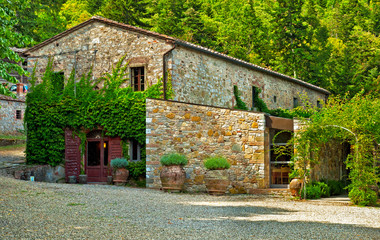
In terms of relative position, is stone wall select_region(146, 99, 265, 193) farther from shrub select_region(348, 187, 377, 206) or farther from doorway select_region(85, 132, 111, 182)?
shrub select_region(348, 187, 377, 206)

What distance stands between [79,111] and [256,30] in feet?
71.3

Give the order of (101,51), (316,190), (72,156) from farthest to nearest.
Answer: (101,51)
(72,156)
(316,190)

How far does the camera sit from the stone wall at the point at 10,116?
3039cm

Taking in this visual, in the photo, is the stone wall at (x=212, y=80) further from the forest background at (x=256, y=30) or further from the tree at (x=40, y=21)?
the tree at (x=40, y=21)

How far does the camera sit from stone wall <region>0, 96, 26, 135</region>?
3039cm

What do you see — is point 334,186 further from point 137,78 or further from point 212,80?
point 137,78

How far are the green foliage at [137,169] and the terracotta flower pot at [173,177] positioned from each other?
2428 mm

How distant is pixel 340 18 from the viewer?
45000 mm

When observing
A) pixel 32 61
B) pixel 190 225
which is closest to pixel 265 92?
pixel 32 61

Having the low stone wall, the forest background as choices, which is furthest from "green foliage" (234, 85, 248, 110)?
the forest background

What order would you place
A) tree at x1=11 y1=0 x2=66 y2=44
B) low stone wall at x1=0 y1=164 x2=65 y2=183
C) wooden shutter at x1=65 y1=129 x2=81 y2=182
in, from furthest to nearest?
tree at x1=11 y1=0 x2=66 y2=44, wooden shutter at x1=65 y1=129 x2=81 y2=182, low stone wall at x1=0 y1=164 x2=65 y2=183

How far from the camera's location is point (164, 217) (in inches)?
381

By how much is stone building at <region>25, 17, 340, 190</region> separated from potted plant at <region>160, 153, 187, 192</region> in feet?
2.87

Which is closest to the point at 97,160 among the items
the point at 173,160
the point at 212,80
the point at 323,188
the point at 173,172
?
the point at 173,172
